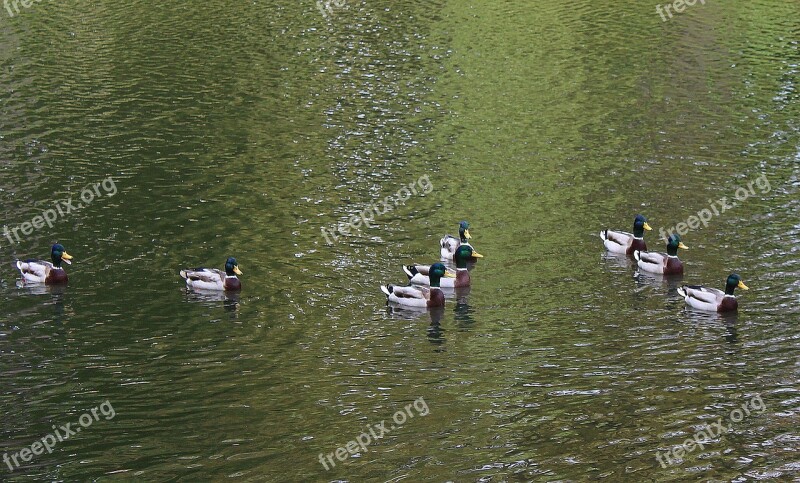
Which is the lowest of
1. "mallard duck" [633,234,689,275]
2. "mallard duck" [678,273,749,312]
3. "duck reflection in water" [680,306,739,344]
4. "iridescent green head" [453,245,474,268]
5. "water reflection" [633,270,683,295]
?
"duck reflection in water" [680,306,739,344]

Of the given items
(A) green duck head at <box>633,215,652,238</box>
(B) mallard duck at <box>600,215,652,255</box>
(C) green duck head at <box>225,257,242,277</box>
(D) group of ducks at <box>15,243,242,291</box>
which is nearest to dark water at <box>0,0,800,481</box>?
(D) group of ducks at <box>15,243,242,291</box>

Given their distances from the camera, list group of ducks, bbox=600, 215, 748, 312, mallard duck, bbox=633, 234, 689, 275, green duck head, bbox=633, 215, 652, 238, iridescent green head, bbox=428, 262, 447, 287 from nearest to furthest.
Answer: group of ducks, bbox=600, 215, 748, 312, iridescent green head, bbox=428, 262, 447, 287, mallard duck, bbox=633, 234, 689, 275, green duck head, bbox=633, 215, 652, 238

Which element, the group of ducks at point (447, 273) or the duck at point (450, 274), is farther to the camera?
the duck at point (450, 274)

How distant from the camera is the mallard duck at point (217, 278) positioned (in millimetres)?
29984

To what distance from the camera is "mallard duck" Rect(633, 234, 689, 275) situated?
31.7 meters

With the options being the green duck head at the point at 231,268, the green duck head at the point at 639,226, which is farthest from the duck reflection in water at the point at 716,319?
Answer: the green duck head at the point at 231,268

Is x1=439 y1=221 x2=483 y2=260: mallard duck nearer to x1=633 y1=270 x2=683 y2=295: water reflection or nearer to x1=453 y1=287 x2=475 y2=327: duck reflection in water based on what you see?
x1=453 y1=287 x2=475 y2=327: duck reflection in water

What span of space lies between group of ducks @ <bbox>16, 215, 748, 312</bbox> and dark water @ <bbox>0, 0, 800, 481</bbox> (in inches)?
17.4

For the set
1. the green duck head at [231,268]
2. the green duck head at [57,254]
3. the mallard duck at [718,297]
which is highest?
the green duck head at [57,254]

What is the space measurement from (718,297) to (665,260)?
346cm

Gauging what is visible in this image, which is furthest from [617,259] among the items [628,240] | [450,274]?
[450,274]

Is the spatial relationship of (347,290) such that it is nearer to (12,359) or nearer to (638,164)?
(12,359)

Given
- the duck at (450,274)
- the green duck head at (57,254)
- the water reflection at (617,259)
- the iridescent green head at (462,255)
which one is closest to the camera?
the green duck head at (57,254)

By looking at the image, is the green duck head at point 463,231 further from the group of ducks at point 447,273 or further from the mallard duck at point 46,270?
the mallard duck at point 46,270
